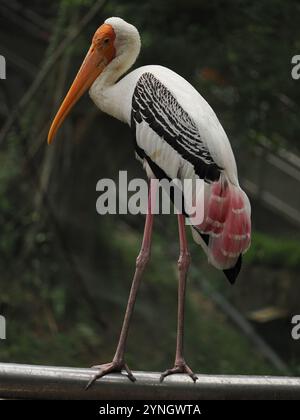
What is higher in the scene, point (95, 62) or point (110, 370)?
point (95, 62)

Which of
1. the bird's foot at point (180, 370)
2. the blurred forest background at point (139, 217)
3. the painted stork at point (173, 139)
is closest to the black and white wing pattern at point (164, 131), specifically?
the painted stork at point (173, 139)

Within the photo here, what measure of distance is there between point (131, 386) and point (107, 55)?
87 centimetres

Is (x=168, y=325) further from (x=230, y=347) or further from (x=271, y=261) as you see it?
(x=271, y=261)

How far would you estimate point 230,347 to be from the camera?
17.4ft

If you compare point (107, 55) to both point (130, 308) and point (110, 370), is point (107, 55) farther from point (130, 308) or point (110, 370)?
point (110, 370)

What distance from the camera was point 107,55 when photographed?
2400mm

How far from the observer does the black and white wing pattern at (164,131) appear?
2.23 metres

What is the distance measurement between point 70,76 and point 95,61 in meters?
2.64

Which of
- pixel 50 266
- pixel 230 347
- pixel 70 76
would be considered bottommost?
pixel 230 347

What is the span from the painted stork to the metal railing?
0.41ft

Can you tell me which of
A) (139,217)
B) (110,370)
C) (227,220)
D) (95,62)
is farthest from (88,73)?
(139,217)

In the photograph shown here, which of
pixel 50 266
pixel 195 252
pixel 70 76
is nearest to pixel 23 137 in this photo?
pixel 70 76

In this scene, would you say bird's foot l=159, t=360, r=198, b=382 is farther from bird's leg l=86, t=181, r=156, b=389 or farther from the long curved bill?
the long curved bill

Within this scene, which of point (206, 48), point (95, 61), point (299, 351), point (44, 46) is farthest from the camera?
point (44, 46)
